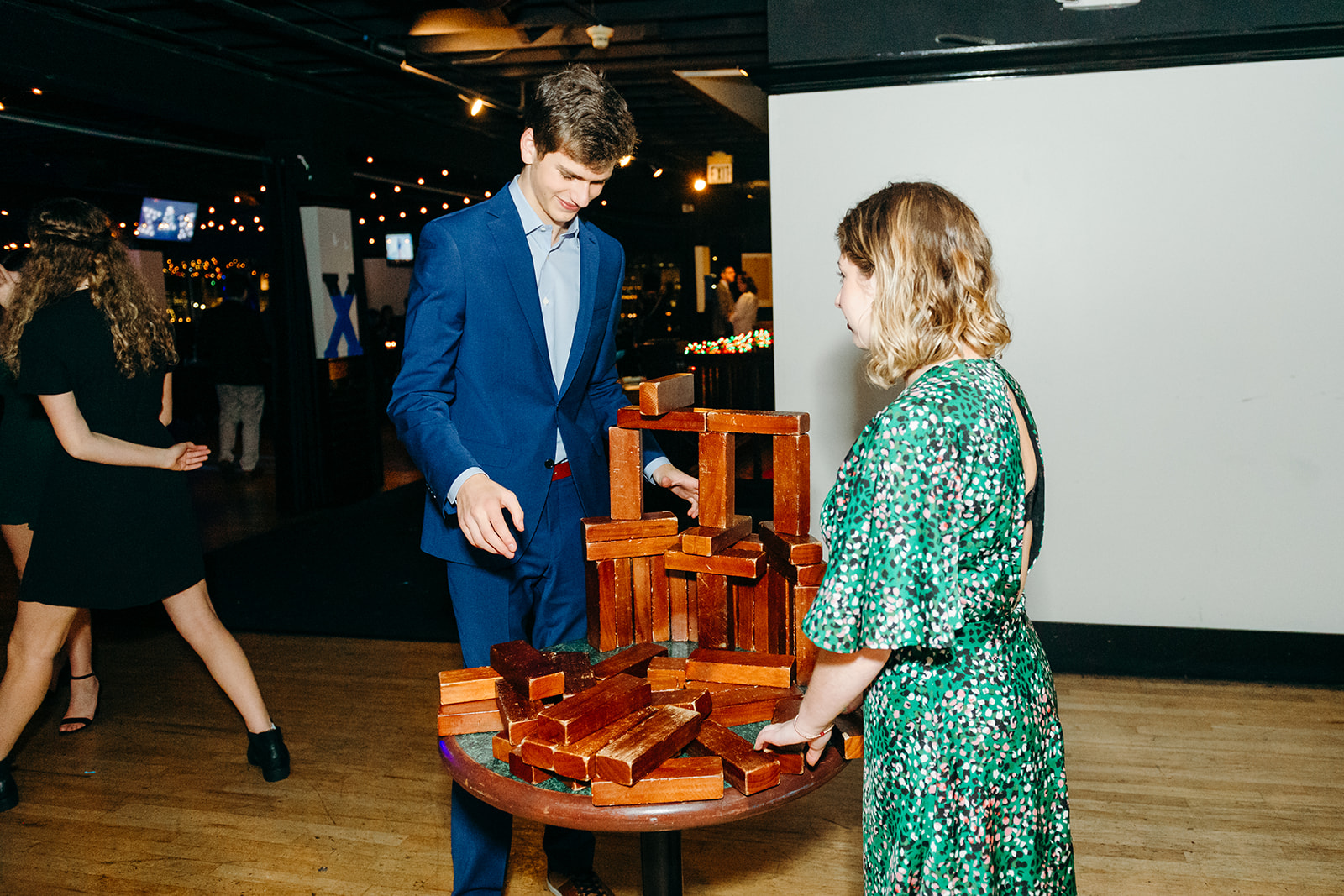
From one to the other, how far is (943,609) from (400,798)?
2.39m

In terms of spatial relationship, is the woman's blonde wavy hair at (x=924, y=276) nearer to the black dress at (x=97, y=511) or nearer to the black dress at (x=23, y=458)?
the black dress at (x=97, y=511)

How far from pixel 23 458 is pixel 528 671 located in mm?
2774

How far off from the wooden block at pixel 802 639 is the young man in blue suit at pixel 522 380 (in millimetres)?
383

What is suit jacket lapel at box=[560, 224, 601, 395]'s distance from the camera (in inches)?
81.3

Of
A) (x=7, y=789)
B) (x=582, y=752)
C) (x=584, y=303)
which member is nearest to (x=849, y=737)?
(x=582, y=752)

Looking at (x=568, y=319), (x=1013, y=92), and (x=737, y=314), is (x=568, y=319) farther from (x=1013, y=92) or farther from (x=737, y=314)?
(x=737, y=314)

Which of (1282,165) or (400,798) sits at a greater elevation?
(1282,165)

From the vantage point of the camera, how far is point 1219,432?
12.4 ft

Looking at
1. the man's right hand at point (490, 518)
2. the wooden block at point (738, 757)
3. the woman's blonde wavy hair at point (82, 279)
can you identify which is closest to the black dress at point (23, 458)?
the woman's blonde wavy hair at point (82, 279)

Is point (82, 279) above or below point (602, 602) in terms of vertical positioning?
above

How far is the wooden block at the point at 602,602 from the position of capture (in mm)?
1775

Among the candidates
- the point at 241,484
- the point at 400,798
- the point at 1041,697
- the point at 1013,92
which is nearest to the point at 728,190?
the point at 241,484

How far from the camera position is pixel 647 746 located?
1296 mm

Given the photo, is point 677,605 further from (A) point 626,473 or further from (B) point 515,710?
(B) point 515,710
